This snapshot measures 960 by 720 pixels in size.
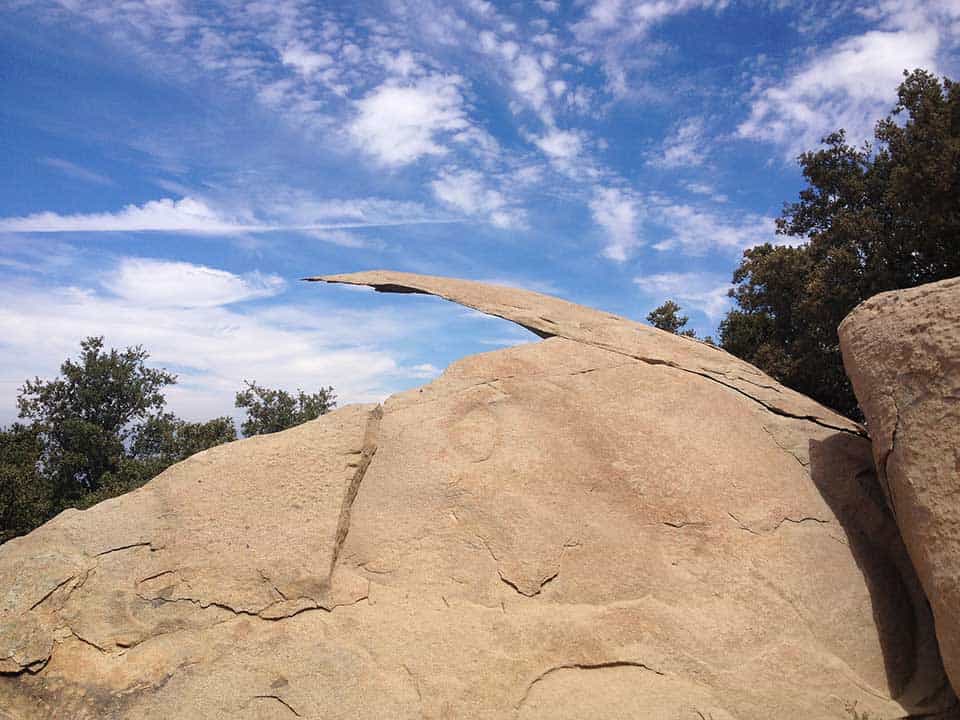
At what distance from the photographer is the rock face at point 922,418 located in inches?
173

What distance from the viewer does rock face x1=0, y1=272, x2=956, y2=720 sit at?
4227mm

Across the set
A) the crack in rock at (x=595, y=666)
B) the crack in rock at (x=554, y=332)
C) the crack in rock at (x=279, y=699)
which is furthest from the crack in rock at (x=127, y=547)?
the crack in rock at (x=554, y=332)

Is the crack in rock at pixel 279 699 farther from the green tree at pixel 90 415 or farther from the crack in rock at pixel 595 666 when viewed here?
the green tree at pixel 90 415

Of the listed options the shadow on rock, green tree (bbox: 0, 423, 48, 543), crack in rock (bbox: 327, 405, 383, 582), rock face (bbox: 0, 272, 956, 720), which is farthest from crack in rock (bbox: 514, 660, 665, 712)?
green tree (bbox: 0, 423, 48, 543)

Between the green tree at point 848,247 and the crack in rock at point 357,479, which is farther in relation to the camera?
the green tree at point 848,247

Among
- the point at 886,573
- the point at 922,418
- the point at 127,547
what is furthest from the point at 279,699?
the point at 922,418

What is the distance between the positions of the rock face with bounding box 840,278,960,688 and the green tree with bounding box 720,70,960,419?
8.83m

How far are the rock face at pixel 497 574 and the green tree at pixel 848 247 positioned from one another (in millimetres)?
8766

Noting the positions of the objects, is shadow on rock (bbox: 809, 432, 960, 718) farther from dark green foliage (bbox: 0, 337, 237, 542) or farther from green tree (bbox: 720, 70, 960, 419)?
dark green foliage (bbox: 0, 337, 237, 542)

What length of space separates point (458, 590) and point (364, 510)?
3.39 ft

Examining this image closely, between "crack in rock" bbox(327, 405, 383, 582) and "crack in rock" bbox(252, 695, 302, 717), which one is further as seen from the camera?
"crack in rock" bbox(327, 405, 383, 582)

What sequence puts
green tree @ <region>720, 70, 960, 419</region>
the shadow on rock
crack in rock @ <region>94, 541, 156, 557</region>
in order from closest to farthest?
the shadow on rock → crack in rock @ <region>94, 541, 156, 557</region> → green tree @ <region>720, 70, 960, 419</region>

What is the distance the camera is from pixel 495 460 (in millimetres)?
5480

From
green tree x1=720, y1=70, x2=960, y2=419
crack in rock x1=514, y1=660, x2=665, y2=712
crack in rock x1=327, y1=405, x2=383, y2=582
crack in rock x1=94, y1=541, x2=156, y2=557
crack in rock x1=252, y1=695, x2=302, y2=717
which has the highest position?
green tree x1=720, y1=70, x2=960, y2=419
